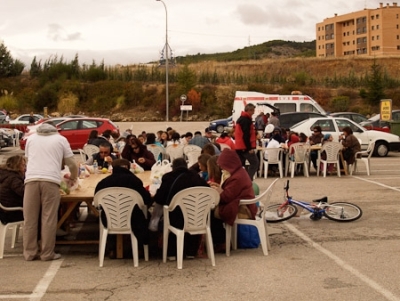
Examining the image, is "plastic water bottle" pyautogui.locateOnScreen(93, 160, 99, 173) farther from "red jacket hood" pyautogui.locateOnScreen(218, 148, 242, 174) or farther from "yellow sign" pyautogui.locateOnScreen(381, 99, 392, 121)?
"yellow sign" pyautogui.locateOnScreen(381, 99, 392, 121)

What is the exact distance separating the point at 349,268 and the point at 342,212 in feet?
11.6

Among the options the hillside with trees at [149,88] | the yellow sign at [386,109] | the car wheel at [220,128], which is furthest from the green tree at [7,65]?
the yellow sign at [386,109]

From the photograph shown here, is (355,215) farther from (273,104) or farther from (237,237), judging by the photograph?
(273,104)

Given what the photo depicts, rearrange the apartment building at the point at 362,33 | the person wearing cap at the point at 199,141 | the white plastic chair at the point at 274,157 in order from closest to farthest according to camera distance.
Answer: the person wearing cap at the point at 199,141
the white plastic chair at the point at 274,157
the apartment building at the point at 362,33

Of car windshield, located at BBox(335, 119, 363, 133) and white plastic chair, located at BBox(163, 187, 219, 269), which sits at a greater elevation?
car windshield, located at BBox(335, 119, 363, 133)

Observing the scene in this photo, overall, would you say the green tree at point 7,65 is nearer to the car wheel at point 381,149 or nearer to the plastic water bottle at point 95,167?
the car wheel at point 381,149

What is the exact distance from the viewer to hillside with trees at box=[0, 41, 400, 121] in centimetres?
6325

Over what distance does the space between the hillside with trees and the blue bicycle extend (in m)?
45.6

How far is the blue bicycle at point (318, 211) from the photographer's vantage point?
Answer: 39.6 ft

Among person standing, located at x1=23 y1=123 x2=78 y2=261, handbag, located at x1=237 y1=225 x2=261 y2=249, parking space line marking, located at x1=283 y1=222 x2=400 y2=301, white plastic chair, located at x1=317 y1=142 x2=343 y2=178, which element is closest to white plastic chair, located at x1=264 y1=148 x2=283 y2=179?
white plastic chair, located at x1=317 y1=142 x2=343 y2=178

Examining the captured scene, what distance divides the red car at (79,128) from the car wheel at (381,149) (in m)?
10.4

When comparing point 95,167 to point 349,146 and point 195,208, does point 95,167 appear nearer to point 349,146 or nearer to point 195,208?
point 195,208

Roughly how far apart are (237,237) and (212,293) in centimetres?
243

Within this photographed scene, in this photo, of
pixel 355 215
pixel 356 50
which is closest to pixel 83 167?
pixel 355 215
